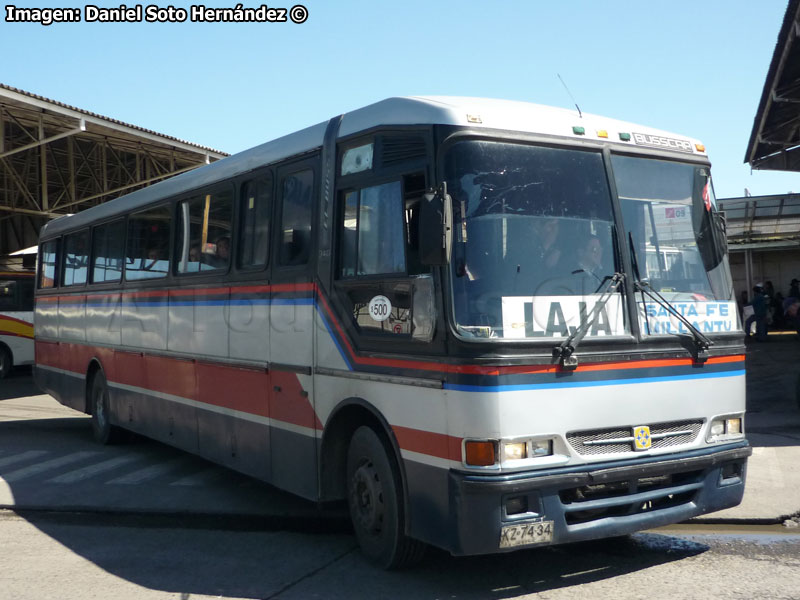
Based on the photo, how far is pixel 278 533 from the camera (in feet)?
23.8

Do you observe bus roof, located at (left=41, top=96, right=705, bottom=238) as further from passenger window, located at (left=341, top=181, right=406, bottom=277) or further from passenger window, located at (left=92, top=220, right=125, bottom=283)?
passenger window, located at (left=92, top=220, right=125, bottom=283)

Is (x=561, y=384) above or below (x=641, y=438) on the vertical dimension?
above

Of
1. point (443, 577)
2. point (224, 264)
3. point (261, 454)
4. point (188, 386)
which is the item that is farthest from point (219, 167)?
point (443, 577)

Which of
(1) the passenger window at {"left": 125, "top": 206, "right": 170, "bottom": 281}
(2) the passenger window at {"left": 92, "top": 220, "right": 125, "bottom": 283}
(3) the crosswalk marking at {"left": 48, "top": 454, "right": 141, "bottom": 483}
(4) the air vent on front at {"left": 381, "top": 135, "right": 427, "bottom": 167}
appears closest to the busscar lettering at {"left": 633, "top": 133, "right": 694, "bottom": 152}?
(4) the air vent on front at {"left": 381, "top": 135, "right": 427, "bottom": 167}

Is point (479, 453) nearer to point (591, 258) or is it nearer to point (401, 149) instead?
point (591, 258)

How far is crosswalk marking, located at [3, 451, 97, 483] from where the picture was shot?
987 centimetres

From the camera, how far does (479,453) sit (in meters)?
5.17

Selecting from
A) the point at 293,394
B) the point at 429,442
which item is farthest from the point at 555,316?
the point at 293,394

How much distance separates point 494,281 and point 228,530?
3585 mm

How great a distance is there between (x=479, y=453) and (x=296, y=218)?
9.42 feet

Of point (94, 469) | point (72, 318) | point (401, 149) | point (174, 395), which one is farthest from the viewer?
point (72, 318)

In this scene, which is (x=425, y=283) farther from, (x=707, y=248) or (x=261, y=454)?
(x=261, y=454)

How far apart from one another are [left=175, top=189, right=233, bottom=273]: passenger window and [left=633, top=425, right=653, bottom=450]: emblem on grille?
4.27m

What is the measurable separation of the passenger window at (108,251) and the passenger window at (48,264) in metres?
2.16
